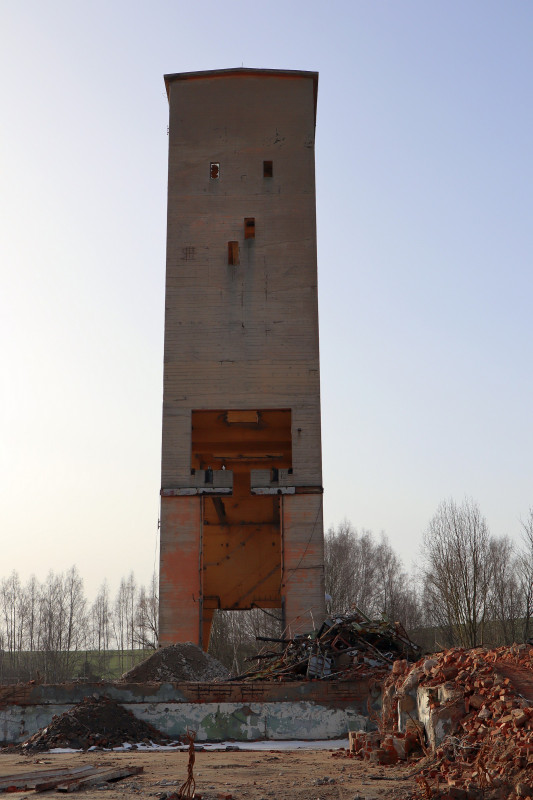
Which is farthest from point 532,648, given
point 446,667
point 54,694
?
point 54,694

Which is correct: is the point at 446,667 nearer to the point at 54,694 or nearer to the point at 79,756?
the point at 79,756

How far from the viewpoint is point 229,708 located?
14.4 meters

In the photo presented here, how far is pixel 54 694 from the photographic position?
15.0m

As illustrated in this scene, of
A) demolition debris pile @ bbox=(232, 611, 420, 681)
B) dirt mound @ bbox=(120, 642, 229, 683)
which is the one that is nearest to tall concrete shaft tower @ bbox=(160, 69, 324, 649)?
dirt mound @ bbox=(120, 642, 229, 683)

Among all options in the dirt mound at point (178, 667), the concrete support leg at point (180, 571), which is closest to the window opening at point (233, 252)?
the concrete support leg at point (180, 571)

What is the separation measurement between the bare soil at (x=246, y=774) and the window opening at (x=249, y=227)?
15.8 meters

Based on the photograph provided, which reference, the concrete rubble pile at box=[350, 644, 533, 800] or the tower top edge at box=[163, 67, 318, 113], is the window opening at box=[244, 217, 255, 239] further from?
the concrete rubble pile at box=[350, 644, 533, 800]

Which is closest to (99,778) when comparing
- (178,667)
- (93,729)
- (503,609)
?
(93,729)

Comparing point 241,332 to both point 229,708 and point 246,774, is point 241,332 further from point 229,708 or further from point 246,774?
point 246,774

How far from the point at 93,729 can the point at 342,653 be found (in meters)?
5.13

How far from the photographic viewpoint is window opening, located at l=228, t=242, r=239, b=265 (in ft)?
80.0

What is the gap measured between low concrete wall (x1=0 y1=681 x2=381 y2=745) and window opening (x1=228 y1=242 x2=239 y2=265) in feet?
44.0

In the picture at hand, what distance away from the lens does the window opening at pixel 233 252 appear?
2439cm

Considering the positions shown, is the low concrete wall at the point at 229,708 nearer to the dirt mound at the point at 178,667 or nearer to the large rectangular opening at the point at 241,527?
the dirt mound at the point at 178,667
